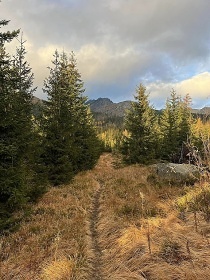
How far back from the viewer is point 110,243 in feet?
28.9

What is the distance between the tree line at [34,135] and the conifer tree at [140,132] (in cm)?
459

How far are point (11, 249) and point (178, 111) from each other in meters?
35.9

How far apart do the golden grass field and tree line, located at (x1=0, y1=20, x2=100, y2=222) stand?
180cm

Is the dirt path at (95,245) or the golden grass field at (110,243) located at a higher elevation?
the golden grass field at (110,243)

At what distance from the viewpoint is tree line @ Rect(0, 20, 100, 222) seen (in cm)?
1042

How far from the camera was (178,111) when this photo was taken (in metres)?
41.0

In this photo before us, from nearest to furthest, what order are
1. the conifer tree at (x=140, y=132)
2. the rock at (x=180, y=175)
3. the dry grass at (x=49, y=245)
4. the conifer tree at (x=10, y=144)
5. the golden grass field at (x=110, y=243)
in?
the golden grass field at (x=110, y=243), the dry grass at (x=49, y=245), the conifer tree at (x=10, y=144), the rock at (x=180, y=175), the conifer tree at (x=140, y=132)

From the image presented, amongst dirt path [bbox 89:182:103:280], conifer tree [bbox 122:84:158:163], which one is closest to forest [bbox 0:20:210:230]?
conifer tree [bbox 122:84:158:163]

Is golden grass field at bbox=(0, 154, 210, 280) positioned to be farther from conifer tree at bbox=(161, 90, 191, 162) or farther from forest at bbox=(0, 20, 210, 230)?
conifer tree at bbox=(161, 90, 191, 162)

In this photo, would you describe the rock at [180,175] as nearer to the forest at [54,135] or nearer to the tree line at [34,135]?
the forest at [54,135]

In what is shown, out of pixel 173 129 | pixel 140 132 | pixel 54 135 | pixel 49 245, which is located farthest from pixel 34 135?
pixel 173 129

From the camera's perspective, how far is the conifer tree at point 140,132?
31.1m

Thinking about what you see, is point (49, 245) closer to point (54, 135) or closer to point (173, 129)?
point (54, 135)

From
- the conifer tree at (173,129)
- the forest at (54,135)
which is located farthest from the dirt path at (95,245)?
the conifer tree at (173,129)
